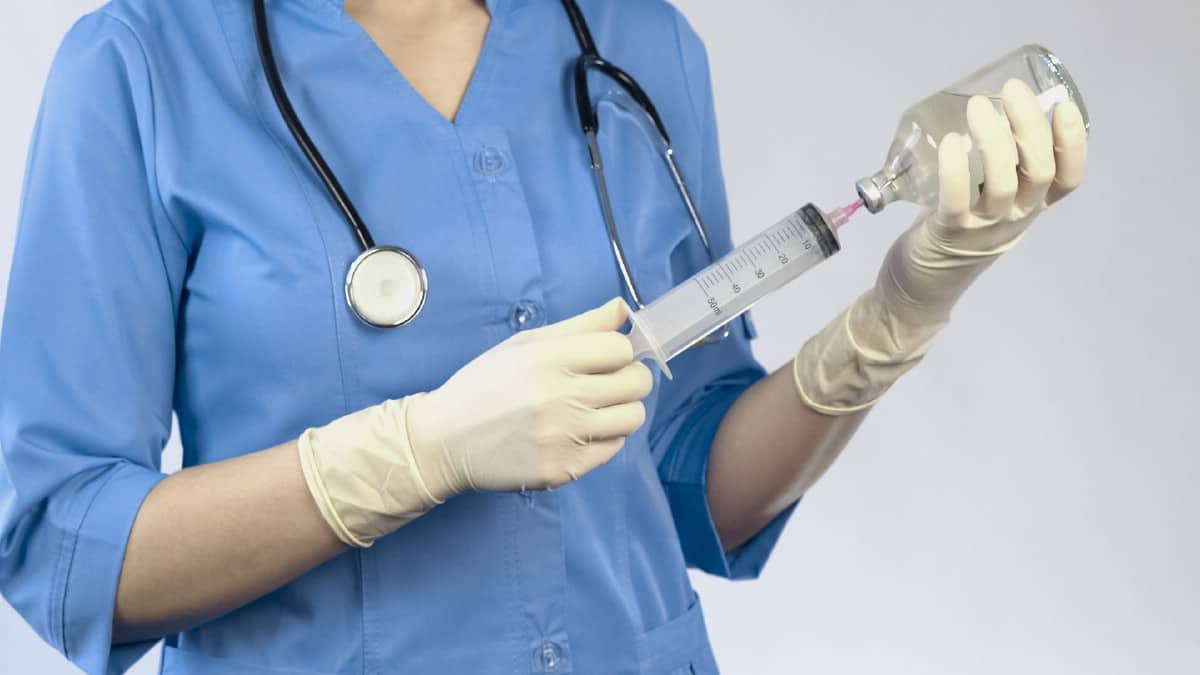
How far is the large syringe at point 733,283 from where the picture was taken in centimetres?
105

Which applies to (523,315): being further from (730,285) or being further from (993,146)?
(993,146)

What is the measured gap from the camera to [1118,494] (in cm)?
199

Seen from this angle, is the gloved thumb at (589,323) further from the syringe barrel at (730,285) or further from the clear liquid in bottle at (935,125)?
the clear liquid in bottle at (935,125)

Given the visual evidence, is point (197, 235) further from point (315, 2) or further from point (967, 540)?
point (967, 540)

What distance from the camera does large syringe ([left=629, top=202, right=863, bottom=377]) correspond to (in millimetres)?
→ 1053

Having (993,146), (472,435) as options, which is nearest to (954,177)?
(993,146)

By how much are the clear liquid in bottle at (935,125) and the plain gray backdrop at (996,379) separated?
85 centimetres

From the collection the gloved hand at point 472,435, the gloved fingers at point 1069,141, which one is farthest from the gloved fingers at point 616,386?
the gloved fingers at point 1069,141

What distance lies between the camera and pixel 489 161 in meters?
1.10

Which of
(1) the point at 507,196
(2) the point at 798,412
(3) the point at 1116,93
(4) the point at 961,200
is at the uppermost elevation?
(3) the point at 1116,93

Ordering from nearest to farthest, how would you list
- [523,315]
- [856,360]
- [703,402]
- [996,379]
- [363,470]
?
[363,470]
[523,315]
[856,360]
[703,402]
[996,379]

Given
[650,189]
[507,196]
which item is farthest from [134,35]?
[650,189]

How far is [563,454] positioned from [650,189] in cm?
32

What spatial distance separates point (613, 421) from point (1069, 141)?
0.40 m
